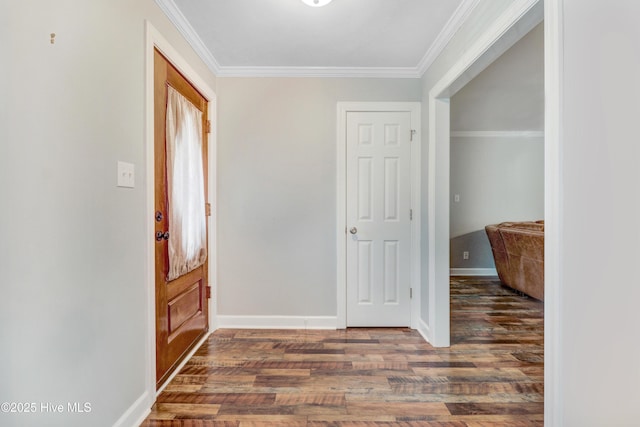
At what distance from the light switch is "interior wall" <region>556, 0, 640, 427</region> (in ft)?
6.36

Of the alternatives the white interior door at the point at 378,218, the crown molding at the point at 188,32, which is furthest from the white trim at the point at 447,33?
the crown molding at the point at 188,32

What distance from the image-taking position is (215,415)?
1809 millimetres

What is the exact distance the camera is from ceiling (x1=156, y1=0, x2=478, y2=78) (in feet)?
6.83

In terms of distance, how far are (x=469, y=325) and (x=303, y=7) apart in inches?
120

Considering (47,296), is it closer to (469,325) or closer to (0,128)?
(0,128)

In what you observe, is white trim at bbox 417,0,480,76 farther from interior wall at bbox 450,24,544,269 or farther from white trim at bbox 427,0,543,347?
interior wall at bbox 450,24,544,269

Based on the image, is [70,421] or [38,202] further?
[70,421]

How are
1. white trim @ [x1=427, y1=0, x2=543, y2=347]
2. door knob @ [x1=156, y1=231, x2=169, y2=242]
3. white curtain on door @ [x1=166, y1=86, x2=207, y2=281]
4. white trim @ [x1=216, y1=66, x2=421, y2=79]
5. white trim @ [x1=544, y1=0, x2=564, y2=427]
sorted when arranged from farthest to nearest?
white trim @ [x1=216, y1=66, x2=421, y2=79]
white trim @ [x1=427, y1=0, x2=543, y2=347]
white curtain on door @ [x1=166, y1=86, x2=207, y2=281]
door knob @ [x1=156, y1=231, x2=169, y2=242]
white trim @ [x1=544, y1=0, x2=564, y2=427]

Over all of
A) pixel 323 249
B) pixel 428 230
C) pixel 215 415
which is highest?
pixel 428 230

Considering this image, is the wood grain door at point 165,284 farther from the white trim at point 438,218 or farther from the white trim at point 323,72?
the white trim at point 438,218

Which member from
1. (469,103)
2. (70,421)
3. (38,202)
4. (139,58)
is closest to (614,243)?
(38,202)

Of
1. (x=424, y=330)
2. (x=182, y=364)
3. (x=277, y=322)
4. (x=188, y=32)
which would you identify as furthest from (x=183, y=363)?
(x=188, y=32)

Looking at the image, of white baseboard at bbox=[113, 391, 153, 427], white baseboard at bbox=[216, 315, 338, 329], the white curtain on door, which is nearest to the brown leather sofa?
white baseboard at bbox=[216, 315, 338, 329]

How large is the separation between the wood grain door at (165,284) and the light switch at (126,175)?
26 centimetres
